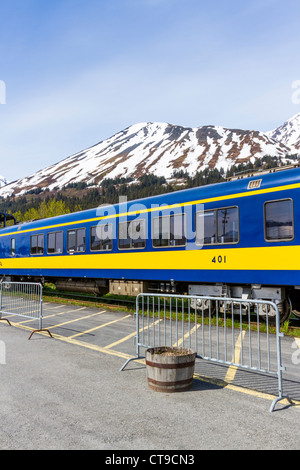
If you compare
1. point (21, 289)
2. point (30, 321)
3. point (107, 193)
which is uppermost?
point (107, 193)

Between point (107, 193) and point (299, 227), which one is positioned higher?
point (107, 193)

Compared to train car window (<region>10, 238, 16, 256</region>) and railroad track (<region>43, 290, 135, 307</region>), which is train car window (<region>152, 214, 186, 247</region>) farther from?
train car window (<region>10, 238, 16, 256</region>)

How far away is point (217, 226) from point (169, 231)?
68.3 inches

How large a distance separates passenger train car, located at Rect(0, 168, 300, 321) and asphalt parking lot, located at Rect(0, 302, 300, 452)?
227 centimetres

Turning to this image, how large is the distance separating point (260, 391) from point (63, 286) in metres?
13.1

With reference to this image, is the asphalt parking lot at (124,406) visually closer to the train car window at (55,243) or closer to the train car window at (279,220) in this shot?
the train car window at (279,220)

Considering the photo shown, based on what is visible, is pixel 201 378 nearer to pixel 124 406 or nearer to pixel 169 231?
pixel 124 406

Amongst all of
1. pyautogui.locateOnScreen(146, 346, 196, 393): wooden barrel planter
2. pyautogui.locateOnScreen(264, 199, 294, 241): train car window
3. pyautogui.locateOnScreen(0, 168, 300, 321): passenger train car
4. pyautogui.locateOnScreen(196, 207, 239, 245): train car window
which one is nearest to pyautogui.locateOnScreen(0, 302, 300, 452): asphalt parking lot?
pyautogui.locateOnScreen(146, 346, 196, 393): wooden barrel planter

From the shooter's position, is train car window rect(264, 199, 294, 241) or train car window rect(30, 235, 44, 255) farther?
train car window rect(30, 235, 44, 255)

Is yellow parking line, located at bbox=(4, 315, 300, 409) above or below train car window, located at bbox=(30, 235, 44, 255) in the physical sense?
below

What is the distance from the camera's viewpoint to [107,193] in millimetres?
138375

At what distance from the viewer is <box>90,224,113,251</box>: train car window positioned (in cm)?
1393
